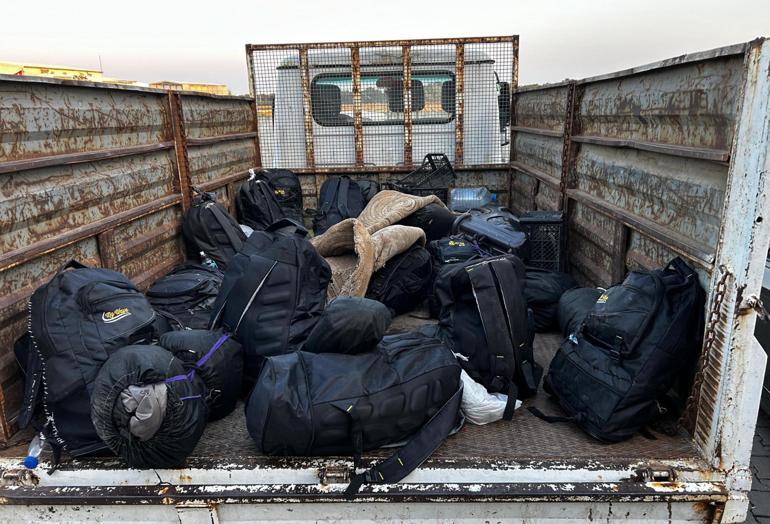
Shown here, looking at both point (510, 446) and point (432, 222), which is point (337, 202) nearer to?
point (432, 222)

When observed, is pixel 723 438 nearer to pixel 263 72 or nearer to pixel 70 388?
pixel 70 388

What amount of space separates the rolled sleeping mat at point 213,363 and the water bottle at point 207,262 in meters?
1.37

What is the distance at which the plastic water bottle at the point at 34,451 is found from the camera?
70.9 inches

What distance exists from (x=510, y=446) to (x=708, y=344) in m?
0.75

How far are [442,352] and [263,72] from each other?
14.9 feet

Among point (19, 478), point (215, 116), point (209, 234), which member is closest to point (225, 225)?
point (209, 234)

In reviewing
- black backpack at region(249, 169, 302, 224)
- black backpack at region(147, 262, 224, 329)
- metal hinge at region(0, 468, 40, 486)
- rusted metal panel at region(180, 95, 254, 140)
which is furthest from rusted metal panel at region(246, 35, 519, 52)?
metal hinge at region(0, 468, 40, 486)

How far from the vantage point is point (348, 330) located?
1.98 metres

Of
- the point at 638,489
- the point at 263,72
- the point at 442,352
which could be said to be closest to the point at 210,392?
the point at 442,352

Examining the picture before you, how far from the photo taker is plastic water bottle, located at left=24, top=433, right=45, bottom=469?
1.80 meters

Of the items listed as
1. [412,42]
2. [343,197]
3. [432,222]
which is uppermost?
[412,42]

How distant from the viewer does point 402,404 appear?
1873 mm

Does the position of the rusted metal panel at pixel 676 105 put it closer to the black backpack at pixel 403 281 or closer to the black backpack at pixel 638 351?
the black backpack at pixel 638 351

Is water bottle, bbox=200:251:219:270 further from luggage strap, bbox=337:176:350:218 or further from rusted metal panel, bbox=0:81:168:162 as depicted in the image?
luggage strap, bbox=337:176:350:218
